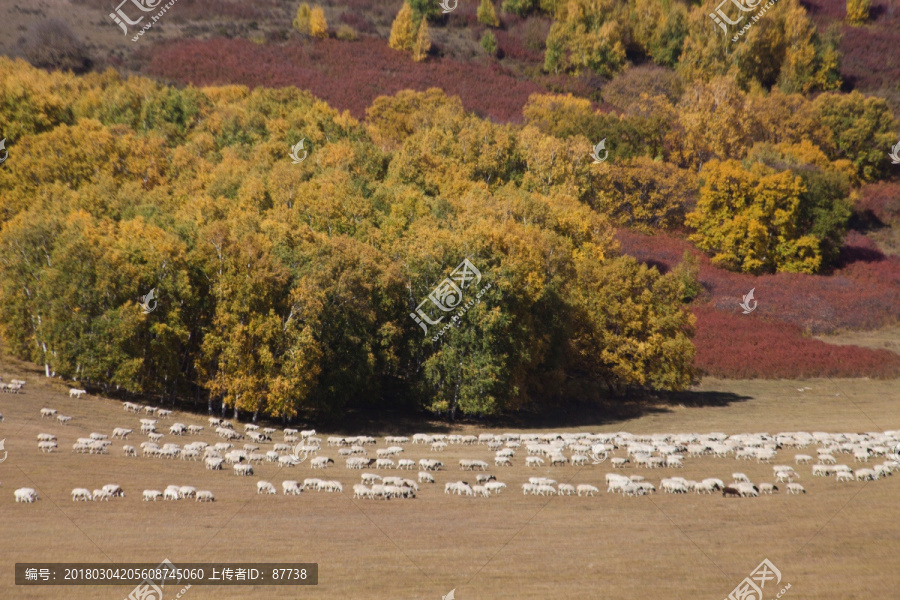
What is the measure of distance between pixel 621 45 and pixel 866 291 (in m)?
95.3

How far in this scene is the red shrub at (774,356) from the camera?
273ft

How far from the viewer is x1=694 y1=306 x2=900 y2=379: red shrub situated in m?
83.2

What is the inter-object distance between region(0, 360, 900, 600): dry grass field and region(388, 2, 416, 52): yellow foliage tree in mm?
143063

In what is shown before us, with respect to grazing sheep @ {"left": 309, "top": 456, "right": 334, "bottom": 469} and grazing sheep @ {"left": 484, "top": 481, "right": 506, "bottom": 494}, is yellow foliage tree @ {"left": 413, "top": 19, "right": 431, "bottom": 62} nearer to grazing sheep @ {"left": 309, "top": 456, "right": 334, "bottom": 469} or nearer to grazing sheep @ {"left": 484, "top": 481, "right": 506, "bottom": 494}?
grazing sheep @ {"left": 309, "top": 456, "right": 334, "bottom": 469}

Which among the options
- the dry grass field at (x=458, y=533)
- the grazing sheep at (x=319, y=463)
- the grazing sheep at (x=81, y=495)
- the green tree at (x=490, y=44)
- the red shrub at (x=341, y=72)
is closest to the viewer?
the dry grass field at (x=458, y=533)

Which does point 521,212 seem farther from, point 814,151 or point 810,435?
point 814,151

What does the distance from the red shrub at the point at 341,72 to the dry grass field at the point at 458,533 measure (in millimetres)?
107911

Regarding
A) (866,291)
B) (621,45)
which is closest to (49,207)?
(866,291)

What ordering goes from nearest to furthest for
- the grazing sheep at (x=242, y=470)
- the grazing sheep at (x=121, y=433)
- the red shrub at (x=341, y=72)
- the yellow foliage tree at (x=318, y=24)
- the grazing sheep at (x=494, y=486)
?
the grazing sheep at (x=494, y=486)
the grazing sheep at (x=242, y=470)
the grazing sheep at (x=121, y=433)
the red shrub at (x=341, y=72)
the yellow foliage tree at (x=318, y=24)

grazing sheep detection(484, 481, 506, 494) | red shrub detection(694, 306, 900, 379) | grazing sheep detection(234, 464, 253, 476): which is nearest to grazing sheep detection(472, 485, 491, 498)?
grazing sheep detection(484, 481, 506, 494)

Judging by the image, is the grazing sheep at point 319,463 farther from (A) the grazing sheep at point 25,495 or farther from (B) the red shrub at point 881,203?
(B) the red shrub at point 881,203

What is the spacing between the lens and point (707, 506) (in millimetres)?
40938

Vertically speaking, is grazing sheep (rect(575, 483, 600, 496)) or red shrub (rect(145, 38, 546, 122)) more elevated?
red shrub (rect(145, 38, 546, 122))

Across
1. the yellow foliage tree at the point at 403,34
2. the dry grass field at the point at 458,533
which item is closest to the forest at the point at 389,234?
the dry grass field at the point at 458,533
